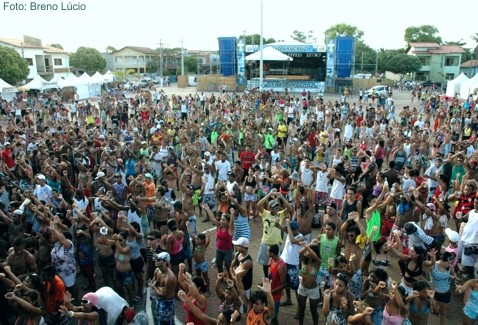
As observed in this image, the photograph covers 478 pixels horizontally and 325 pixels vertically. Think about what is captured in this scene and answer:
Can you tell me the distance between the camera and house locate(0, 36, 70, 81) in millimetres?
50594

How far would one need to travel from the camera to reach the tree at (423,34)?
73688 millimetres

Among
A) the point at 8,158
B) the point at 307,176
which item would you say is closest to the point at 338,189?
the point at 307,176

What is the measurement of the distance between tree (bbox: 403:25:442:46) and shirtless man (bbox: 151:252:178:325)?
3151 inches

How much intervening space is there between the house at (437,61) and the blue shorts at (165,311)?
60271 millimetres

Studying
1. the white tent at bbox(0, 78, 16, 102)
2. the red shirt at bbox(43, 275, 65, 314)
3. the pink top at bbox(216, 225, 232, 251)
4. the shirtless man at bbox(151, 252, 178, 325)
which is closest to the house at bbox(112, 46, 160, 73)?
the white tent at bbox(0, 78, 16, 102)

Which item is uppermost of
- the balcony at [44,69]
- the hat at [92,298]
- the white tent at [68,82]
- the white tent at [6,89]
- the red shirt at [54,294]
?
the balcony at [44,69]

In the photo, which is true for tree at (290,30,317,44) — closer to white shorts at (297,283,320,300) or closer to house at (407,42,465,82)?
house at (407,42,465,82)

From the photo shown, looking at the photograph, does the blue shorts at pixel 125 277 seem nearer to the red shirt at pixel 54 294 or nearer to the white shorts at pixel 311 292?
the red shirt at pixel 54 294

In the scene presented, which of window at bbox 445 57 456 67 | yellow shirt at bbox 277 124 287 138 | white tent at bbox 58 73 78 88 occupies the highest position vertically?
window at bbox 445 57 456 67

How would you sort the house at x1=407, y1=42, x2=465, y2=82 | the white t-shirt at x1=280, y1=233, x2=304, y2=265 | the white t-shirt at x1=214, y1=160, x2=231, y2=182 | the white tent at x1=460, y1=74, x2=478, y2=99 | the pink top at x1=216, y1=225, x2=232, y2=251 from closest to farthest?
1. the white t-shirt at x1=280, y1=233, x2=304, y2=265
2. the pink top at x1=216, y1=225, x2=232, y2=251
3. the white t-shirt at x1=214, y1=160, x2=231, y2=182
4. the white tent at x1=460, y1=74, x2=478, y2=99
5. the house at x1=407, y1=42, x2=465, y2=82

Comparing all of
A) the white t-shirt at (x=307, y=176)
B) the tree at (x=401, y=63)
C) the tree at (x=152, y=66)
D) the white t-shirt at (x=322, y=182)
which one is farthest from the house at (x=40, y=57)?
the white t-shirt at (x=322, y=182)

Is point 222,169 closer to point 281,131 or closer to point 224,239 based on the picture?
point 224,239

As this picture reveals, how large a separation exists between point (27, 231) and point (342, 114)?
48.1 ft

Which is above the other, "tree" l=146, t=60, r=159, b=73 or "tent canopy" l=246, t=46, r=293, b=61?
"tree" l=146, t=60, r=159, b=73
